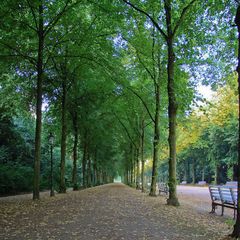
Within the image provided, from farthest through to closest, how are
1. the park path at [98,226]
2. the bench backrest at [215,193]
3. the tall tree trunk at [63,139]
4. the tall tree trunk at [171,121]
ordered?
the tall tree trunk at [63,139] → the tall tree trunk at [171,121] → the bench backrest at [215,193] → the park path at [98,226]

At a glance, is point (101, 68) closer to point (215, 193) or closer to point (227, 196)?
point (215, 193)

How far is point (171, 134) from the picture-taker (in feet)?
51.5

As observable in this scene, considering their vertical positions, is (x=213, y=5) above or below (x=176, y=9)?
below

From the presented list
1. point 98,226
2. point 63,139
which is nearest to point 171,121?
point 98,226

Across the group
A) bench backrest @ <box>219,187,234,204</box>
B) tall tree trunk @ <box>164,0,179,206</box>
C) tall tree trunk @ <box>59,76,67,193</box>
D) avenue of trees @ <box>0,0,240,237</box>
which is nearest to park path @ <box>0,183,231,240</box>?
avenue of trees @ <box>0,0,240,237</box>

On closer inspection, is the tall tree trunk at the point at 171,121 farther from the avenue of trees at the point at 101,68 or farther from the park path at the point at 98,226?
the park path at the point at 98,226

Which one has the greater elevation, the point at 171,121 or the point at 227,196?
the point at 171,121

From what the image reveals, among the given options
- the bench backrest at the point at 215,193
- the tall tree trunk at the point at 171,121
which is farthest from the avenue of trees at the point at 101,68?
the bench backrest at the point at 215,193

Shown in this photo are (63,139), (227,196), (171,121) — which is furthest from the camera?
(63,139)

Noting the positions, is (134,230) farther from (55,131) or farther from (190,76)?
(55,131)

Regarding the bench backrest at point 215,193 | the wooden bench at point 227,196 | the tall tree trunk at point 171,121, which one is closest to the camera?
the wooden bench at point 227,196

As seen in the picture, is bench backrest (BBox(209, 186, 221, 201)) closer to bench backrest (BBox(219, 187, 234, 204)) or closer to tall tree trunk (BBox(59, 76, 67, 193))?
bench backrest (BBox(219, 187, 234, 204))

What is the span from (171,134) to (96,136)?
24.5m

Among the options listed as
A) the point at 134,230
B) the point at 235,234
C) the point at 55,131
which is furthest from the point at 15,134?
the point at 235,234
